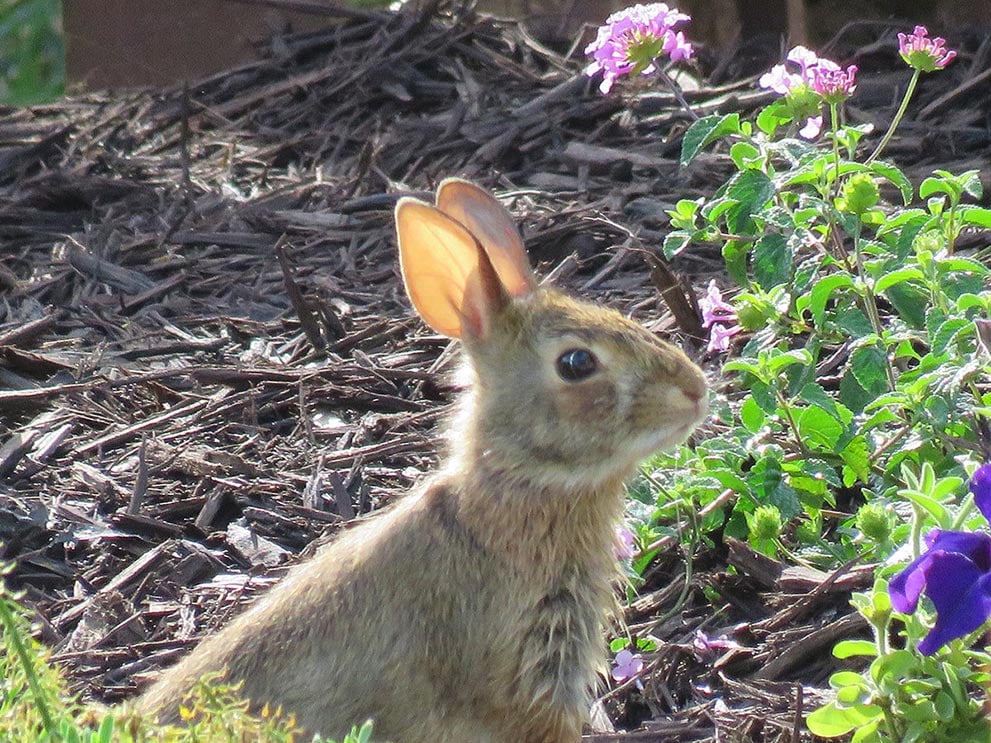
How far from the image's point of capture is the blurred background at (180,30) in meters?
8.30

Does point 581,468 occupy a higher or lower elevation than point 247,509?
higher

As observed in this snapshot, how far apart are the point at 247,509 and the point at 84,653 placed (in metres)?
0.86

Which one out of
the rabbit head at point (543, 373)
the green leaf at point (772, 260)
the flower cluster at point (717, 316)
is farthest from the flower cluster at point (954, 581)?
the flower cluster at point (717, 316)

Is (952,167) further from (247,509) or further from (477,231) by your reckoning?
(247,509)

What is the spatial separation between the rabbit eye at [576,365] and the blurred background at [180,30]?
4.43 meters

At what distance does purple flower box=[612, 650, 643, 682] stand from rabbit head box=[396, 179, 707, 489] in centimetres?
55

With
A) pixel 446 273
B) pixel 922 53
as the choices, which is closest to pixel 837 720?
pixel 446 273

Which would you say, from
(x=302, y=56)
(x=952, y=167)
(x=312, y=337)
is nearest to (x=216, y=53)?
(x=302, y=56)

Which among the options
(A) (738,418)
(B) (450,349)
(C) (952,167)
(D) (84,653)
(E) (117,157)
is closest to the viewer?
(D) (84,653)

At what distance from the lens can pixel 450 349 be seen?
596 centimetres

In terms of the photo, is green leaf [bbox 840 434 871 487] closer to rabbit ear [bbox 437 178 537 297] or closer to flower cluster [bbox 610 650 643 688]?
flower cluster [bbox 610 650 643 688]

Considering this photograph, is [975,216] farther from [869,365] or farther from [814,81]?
[814,81]

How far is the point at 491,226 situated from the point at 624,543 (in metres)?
1.01

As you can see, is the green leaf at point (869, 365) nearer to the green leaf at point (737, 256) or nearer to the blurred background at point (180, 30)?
the green leaf at point (737, 256)
